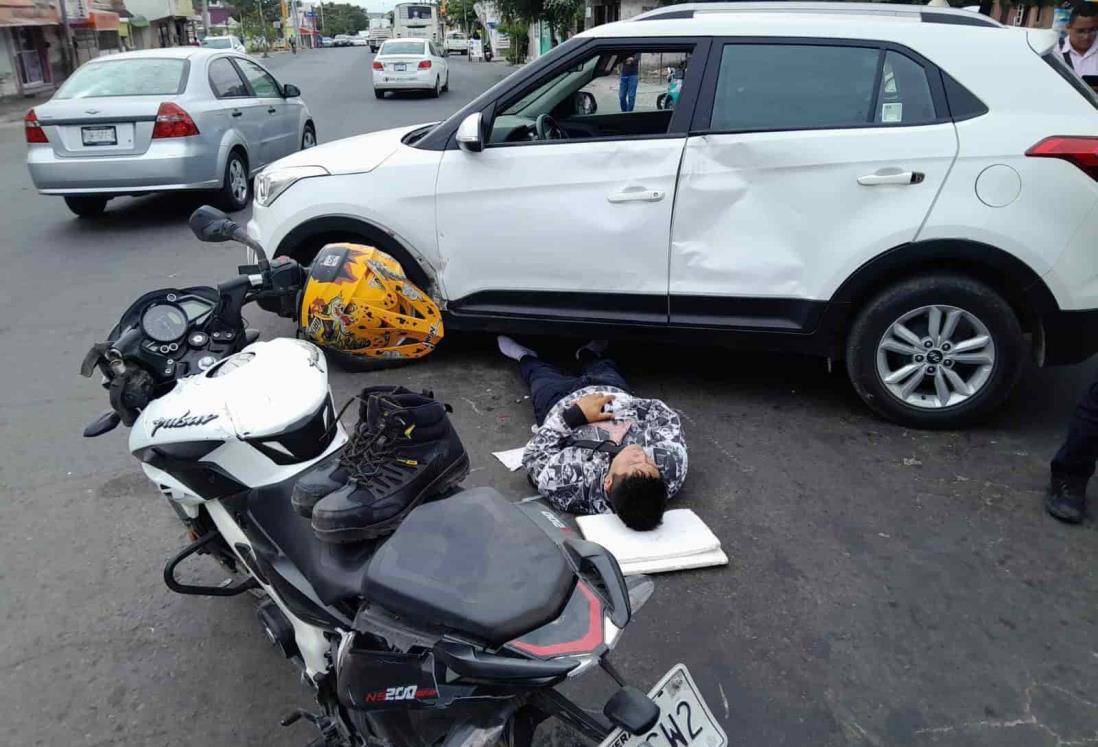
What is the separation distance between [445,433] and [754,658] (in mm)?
1357

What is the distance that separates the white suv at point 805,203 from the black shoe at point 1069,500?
67 centimetres

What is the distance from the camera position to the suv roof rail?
4.18m

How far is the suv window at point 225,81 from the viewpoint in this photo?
9002mm

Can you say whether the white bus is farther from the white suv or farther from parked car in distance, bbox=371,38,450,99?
the white suv

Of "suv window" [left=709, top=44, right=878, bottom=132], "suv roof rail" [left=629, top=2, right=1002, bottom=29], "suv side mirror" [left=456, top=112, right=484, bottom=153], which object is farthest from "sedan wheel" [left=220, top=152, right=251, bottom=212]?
"suv window" [left=709, top=44, right=878, bottom=132]

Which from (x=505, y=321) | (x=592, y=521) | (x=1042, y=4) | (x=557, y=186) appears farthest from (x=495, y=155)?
(x=1042, y=4)

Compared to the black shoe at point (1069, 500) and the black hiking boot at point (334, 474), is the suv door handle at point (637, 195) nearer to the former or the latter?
the black shoe at point (1069, 500)

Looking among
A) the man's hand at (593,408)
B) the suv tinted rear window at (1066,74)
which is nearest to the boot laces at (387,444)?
the man's hand at (593,408)

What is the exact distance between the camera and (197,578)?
3.11m

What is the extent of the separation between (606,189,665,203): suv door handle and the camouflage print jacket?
1.01 meters

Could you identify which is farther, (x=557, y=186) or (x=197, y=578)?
(x=557, y=186)

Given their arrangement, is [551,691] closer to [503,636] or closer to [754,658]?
[503,636]

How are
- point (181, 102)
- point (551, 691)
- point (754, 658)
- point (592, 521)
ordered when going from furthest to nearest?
point (181, 102), point (592, 521), point (754, 658), point (551, 691)

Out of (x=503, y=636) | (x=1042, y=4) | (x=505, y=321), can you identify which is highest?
(x=1042, y=4)
